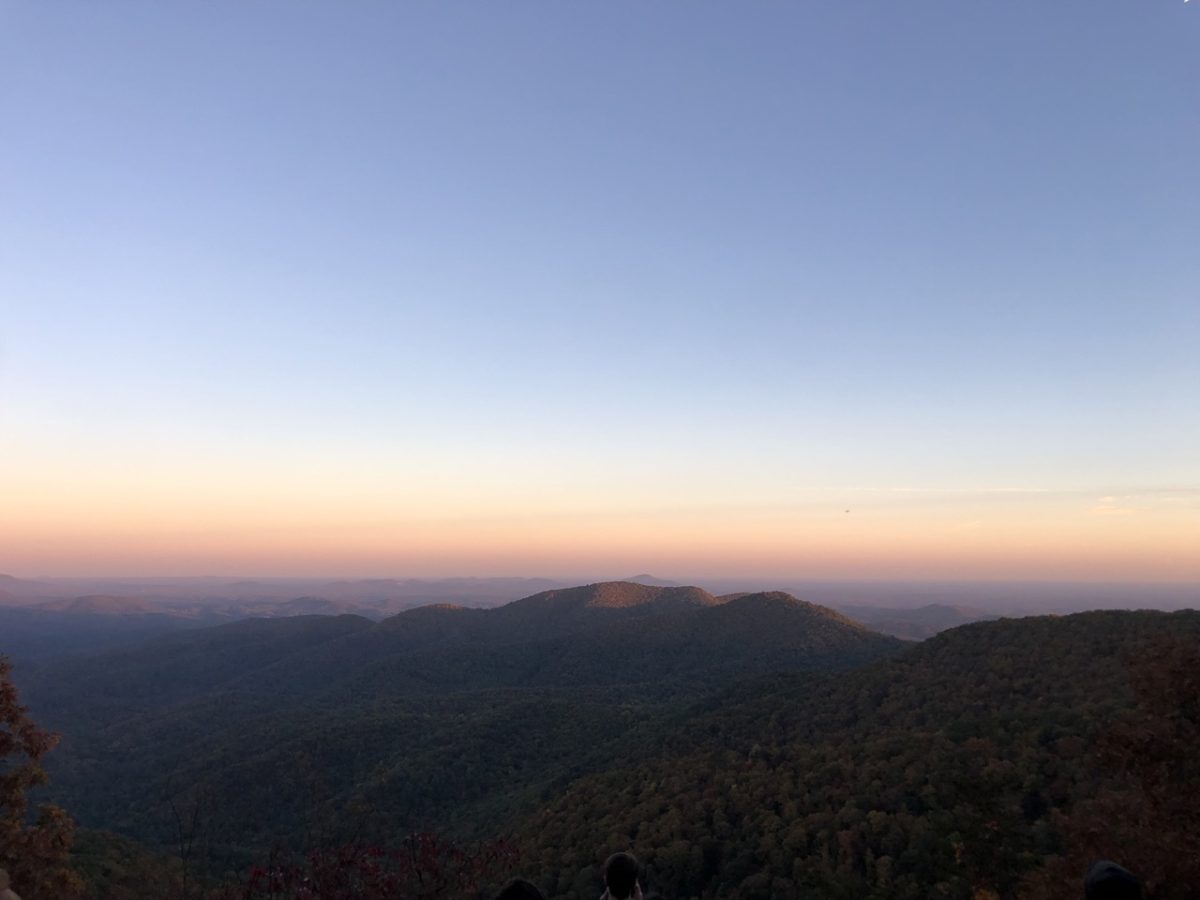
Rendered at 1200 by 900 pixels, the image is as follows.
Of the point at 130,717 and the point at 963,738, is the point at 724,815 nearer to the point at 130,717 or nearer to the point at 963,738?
the point at 963,738

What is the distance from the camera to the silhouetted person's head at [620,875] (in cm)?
475

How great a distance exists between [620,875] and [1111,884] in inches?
119

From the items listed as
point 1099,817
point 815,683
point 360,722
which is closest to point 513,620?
point 360,722

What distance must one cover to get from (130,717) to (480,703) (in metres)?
50.0

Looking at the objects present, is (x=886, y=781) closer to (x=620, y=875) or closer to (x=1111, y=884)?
(x=1111, y=884)

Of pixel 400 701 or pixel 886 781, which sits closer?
pixel 886 781

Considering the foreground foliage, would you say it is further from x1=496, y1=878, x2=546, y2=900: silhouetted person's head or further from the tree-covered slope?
x1=496, y1=878, x2=546, y2=900: silhouetted person's head

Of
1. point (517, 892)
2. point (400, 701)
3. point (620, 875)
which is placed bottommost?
point (400, 701)

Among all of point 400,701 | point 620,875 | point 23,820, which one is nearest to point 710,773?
point 23,820

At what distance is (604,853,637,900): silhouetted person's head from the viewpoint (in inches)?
187

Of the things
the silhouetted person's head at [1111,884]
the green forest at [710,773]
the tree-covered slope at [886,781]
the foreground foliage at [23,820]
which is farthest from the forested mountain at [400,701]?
the silhouetted person's head at [1111,884]

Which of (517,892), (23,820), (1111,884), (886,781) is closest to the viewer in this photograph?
(1111,884)

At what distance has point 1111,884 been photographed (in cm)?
423

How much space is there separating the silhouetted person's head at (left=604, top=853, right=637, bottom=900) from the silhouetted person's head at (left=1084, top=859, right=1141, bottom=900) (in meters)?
2.75
